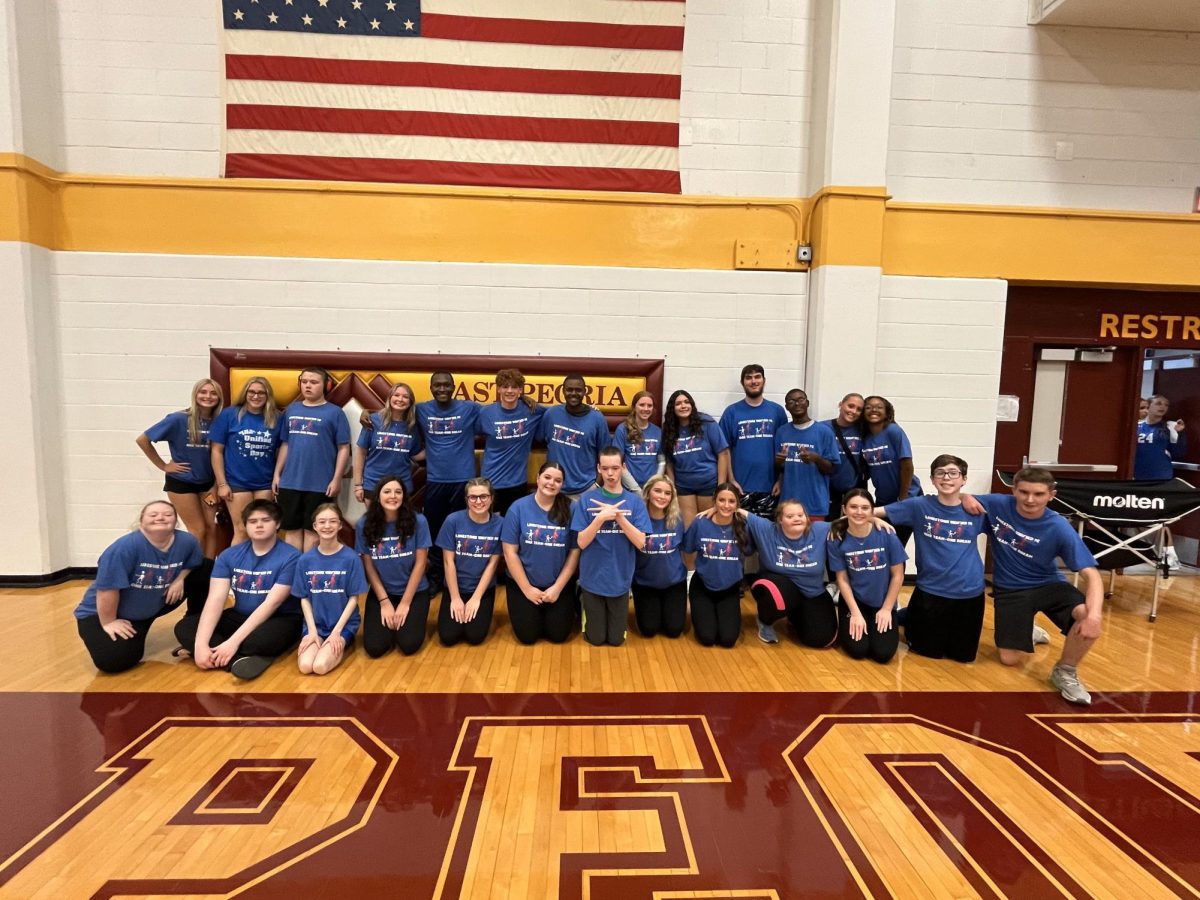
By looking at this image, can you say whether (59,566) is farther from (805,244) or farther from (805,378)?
(805,244)

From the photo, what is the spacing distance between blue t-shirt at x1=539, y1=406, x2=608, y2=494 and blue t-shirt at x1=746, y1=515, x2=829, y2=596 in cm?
142

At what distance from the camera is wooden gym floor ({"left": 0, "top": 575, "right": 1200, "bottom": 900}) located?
2.36 meters

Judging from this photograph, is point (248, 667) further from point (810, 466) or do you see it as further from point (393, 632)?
point (810, 466)

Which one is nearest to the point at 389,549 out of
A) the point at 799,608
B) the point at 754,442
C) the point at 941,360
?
the point at 799,608

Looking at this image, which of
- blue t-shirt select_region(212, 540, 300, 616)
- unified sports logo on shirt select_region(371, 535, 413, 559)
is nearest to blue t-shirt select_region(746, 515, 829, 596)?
unified sports logo on shirt select_region(371, 535, 413, 559)

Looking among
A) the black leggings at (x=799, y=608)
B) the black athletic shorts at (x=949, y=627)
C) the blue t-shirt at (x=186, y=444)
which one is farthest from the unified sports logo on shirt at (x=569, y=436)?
the blue t-shirt at (x=186, y=444)

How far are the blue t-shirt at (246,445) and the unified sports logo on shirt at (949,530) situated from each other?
16.9ft

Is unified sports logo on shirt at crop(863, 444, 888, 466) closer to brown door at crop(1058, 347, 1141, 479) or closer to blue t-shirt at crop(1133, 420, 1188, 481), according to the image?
brown door at crop(1058, 347, 1141, 479)

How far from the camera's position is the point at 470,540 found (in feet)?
14.6

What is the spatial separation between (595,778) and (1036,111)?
720 cm

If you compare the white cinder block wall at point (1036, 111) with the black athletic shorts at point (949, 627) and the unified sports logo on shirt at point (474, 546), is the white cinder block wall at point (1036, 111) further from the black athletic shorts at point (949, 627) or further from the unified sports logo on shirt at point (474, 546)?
the unified sports logo on shirt at point (474, 546)

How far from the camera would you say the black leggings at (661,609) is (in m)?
4.67

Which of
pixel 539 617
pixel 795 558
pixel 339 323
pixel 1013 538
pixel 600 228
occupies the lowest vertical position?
pixel 539 617

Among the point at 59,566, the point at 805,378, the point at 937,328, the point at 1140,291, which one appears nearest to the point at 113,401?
the point at 59,566
